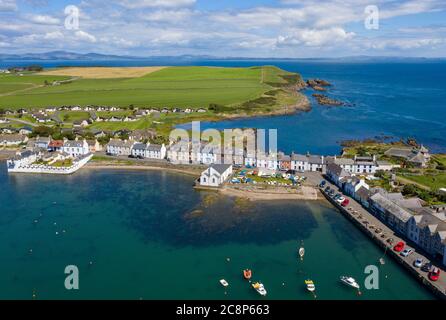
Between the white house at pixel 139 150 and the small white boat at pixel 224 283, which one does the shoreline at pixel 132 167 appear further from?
the small white boat at pixel 224 283

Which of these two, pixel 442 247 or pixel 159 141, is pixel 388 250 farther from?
pixel 159 141

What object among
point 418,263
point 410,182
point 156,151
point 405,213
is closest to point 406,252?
point 418,263

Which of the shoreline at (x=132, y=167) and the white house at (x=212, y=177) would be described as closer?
the white house at (x=212, y=177)

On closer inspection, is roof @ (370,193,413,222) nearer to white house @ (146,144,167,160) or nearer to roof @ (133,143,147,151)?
white house @ (146,144,167,160)

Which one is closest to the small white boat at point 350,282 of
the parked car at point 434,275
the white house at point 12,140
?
the parked car at point 434,275

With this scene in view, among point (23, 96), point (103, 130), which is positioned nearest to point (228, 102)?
point (103, 130)

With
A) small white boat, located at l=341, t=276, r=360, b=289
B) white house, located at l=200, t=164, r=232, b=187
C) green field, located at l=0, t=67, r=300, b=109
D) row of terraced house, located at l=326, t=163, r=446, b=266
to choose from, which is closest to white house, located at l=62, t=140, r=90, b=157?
white house, located at l=200, t=164, r=232, b=187

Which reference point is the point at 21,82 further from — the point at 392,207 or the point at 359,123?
the point at 392,207
